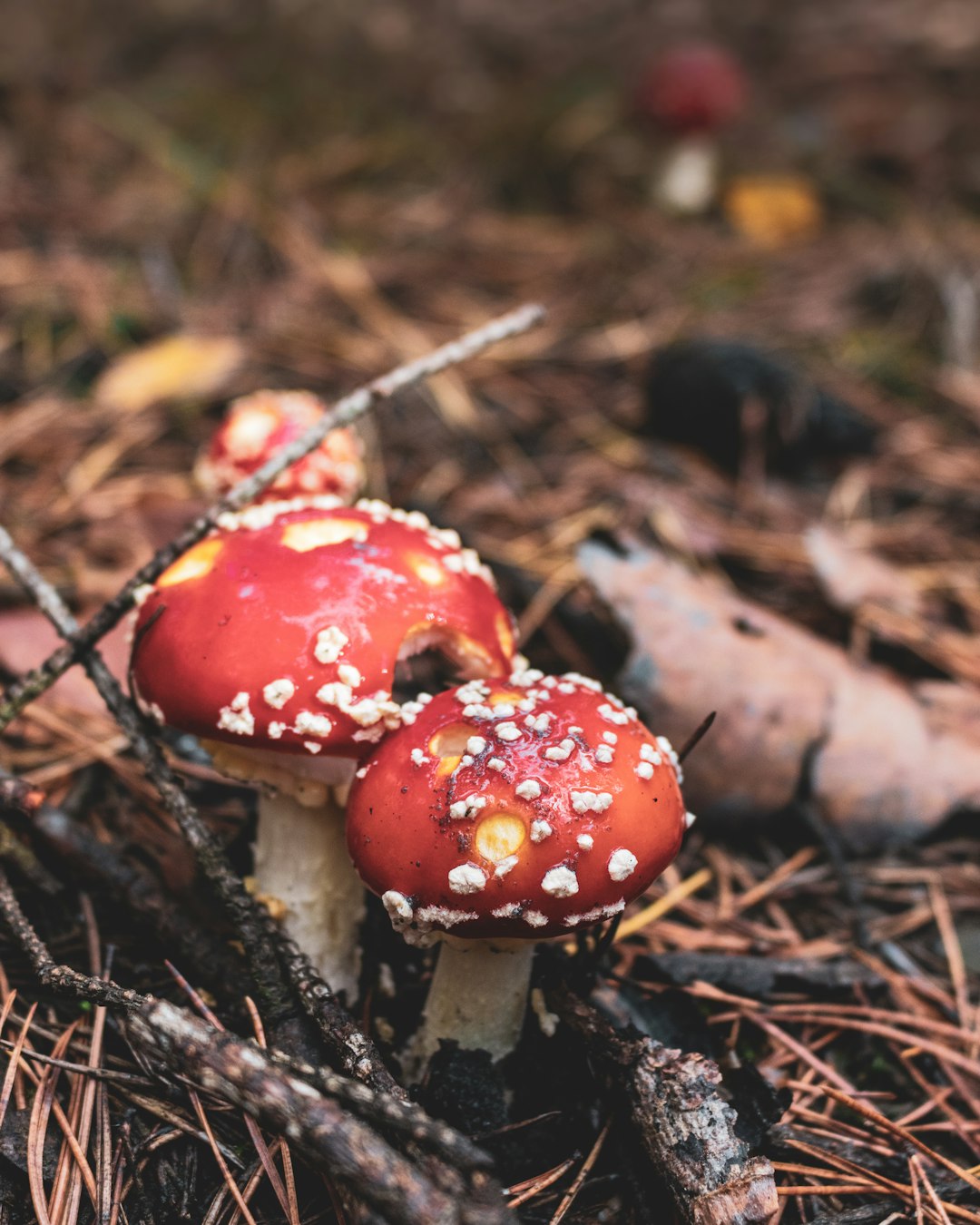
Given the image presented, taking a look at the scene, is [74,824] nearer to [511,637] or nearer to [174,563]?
[174,563]

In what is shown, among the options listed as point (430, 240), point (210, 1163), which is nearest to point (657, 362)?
point (430, 240)

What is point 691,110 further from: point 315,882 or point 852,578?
point 315,882

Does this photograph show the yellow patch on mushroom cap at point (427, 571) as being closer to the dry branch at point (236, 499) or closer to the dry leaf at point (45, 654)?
the dry branch at point (236, 499)

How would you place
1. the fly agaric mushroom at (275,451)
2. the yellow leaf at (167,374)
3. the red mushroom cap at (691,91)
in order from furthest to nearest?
the red mushroom cap at (691,91) < the yellow leaf at (167,374) < the fly agaric mushroom at (275,451)

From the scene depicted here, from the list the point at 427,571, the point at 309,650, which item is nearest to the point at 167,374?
the point at 427,571

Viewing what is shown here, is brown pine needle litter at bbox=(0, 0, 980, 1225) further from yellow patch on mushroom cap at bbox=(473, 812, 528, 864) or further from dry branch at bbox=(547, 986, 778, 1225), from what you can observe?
yellow patch on mushroom cap at bbox=(473, 812, 528, 864)

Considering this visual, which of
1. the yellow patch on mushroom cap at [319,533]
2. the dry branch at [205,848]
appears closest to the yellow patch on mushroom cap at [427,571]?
the yellow patch on mushroom cap at [319,533]

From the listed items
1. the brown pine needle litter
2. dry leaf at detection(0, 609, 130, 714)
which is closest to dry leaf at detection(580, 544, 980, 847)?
the brown pine needle litter
